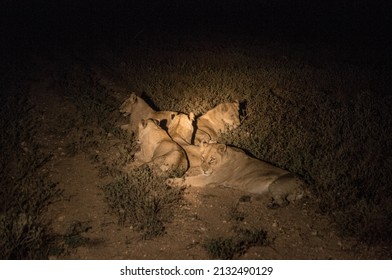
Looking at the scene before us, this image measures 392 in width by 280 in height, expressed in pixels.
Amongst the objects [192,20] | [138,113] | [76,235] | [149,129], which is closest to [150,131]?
[149,129]

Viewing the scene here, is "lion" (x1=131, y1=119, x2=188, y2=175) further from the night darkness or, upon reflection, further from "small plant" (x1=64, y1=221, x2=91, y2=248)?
"small plant" (x1=64, y1=221, x2=91, y2=248)

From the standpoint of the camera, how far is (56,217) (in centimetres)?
593

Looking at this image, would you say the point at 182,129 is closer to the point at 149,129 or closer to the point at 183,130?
the point at 183,130

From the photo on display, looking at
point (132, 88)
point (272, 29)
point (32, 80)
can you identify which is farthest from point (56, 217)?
point (272, 29)

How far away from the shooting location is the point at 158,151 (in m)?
6.95

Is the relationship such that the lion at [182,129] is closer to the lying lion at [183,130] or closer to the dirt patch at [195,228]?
the lying lion at [183,130]

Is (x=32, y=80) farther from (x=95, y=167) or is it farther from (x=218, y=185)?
(x=218, y=185)

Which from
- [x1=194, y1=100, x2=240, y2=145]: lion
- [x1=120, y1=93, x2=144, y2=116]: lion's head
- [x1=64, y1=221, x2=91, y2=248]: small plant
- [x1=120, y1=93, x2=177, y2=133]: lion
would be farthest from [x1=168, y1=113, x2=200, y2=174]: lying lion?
[x1=64, y1=221, x2=91, y2=248]: small plant

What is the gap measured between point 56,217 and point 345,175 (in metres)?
4.47

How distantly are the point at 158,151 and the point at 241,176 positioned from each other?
153 cm

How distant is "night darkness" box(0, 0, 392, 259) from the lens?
18.0 feet

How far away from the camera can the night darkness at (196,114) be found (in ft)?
18.0

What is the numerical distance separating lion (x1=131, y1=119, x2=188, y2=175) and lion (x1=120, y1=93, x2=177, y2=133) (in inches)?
26.5

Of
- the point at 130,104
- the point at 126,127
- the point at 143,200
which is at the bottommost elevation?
the point at 143,200
